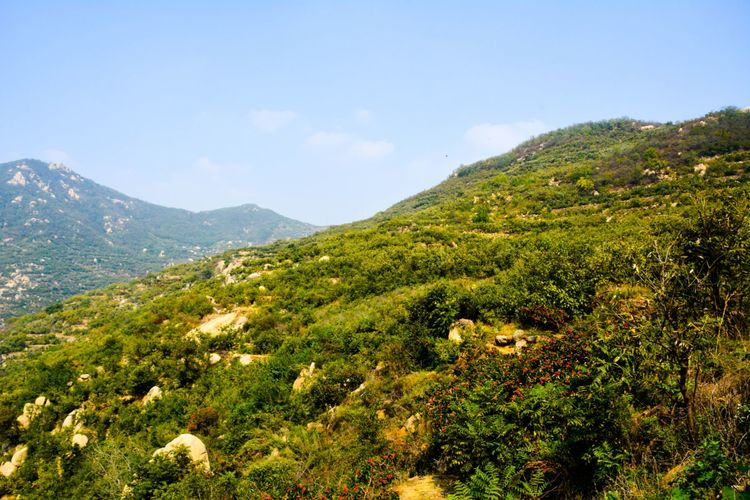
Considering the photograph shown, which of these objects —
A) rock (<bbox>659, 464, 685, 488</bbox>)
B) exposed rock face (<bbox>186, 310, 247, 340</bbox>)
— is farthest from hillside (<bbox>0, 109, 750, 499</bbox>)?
exposed rock face (<bbox>186, 310, 247, 340</bbox>)

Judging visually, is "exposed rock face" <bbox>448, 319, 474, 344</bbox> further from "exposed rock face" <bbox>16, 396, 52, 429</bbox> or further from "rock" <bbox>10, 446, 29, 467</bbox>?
"exposed rock face" <bbox>16, 396, 52, 429</bbox>

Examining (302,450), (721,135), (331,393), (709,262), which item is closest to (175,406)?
(331,393)

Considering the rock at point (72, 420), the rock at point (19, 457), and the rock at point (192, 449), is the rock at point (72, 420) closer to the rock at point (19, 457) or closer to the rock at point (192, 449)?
the rock at point (19, 457)

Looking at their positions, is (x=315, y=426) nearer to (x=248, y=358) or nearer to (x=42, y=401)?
(x=248, y=358)

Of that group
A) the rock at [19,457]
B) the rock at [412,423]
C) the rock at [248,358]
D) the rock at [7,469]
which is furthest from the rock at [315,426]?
the rock at [19,457]

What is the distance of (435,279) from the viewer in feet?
57.8

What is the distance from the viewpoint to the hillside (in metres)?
4.25

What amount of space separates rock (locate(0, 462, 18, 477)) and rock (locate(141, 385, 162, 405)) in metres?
3.47

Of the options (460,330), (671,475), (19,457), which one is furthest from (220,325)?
(671,475)

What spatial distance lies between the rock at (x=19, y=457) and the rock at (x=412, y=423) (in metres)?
12.4

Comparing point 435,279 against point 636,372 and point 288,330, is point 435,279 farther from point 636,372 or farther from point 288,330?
point 636,372

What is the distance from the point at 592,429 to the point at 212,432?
30.9 ft

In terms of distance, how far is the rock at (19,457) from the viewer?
35.7 ft

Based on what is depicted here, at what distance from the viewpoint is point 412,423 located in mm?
7184
